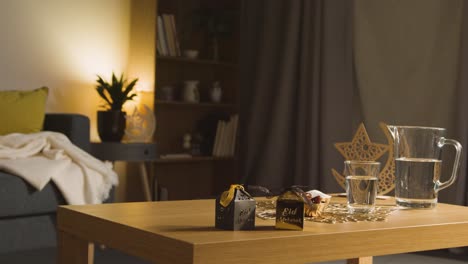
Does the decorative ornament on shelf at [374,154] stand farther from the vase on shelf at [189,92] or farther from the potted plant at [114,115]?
the vase on shelf at [189,92]

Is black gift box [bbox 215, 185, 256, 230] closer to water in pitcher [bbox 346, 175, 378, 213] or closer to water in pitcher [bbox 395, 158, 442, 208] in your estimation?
water in pitcher [bbox 346, 175, 378, 213]

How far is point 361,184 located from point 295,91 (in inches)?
112

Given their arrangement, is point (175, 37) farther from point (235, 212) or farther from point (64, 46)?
point (235, 212)

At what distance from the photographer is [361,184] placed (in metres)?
1.71

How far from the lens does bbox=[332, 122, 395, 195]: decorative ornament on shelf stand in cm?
227

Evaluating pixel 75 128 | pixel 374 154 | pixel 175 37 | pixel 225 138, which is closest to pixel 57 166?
pixel 75 128

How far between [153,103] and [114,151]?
64cm

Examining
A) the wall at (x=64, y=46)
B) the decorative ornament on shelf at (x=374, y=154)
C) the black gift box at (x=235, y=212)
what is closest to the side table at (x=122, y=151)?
the wall at (x=64, y=46)

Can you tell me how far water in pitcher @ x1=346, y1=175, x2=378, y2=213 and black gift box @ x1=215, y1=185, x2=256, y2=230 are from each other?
1.24ft

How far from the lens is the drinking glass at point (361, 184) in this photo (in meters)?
1.70

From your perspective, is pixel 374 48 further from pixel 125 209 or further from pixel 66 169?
pixel 125 209

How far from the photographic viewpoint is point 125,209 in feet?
5.47

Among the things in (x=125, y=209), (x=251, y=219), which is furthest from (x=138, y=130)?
(x=251, y=219)

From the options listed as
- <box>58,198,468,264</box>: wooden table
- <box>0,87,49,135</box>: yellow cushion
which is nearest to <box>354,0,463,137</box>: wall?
<box>0,87,49,135</box>: yellow cushion
